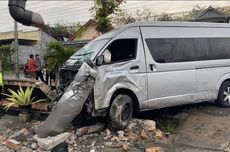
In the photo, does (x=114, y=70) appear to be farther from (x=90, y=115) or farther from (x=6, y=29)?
(x=6, y=29)

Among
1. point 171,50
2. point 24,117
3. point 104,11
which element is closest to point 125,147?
point 171,50

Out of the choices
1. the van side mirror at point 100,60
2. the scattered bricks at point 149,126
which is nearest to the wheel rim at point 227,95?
the scattered bricks at point 149,126

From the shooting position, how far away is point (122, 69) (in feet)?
27.8

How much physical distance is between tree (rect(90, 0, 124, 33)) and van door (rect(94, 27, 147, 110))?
633cm

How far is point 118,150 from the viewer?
25.0 feet

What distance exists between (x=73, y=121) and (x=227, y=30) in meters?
4.94

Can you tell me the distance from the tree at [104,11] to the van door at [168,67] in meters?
5.82

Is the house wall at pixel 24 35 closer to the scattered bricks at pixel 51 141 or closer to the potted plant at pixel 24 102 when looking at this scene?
the potted plant at pixel 24 102

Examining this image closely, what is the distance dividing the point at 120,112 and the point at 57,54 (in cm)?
628

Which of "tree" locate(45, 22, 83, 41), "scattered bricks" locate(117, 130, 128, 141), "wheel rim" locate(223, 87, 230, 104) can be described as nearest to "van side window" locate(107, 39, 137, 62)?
"scattered bricks" locate(117, 130, 128, 141)

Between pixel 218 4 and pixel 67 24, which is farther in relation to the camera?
pixel 67 24

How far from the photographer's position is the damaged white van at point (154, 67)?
8281 millimetres

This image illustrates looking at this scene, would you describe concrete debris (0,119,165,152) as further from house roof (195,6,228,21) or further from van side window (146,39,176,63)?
house roof (195,6,228,21)

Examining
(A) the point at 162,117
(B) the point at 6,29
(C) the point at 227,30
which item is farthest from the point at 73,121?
(B) the point at 6,29
